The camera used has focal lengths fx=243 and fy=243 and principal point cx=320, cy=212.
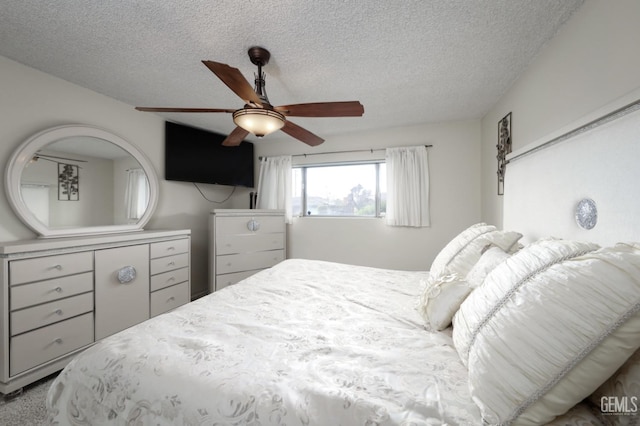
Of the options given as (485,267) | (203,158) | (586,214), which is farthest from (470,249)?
(203,158)

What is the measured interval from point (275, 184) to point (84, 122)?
2.20m

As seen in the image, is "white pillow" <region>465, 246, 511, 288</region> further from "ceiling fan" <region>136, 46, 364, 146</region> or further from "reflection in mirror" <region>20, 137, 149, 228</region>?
"reflection in mirror" <region>20, 137, 149, 228</region>

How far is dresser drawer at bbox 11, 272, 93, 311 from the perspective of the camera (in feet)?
5.36

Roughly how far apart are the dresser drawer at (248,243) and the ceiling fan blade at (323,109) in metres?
2.09

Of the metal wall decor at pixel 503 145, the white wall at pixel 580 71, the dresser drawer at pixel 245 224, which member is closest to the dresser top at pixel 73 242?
the dresser drawer at pixel 245 224

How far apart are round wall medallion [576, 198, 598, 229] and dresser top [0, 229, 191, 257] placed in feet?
10.4

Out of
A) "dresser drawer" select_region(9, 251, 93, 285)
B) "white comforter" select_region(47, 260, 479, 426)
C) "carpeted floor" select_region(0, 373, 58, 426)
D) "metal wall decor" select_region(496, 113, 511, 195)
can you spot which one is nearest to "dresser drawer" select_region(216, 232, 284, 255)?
"dresser drawer" select_region(9, 251, 93, 285)

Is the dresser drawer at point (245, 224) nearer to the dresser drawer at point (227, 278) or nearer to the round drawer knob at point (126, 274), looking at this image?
the dresser drawer at point (227, 278)

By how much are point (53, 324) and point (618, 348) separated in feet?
9.76

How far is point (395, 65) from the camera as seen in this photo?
1.87 meters

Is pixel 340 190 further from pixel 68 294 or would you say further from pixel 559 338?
pixel 559 338

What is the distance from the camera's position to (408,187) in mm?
3209

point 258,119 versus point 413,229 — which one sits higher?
point 258,119

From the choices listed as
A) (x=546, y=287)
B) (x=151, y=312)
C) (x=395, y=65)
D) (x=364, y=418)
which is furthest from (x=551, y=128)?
(x=151, y=312)
